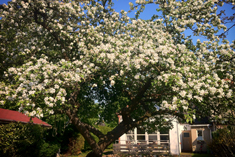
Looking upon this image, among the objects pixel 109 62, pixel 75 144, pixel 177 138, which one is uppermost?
pixel 109 62

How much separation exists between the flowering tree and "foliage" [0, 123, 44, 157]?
2516 mm

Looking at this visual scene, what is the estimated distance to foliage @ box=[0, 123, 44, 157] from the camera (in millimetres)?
11016

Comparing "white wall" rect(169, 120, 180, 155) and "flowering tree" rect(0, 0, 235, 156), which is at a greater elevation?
"flowering tree" rect(0, 0, 235, 156)

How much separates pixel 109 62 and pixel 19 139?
8.41 metres

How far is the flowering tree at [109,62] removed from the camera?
7.60 metres

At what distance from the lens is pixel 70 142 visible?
76.4 feet

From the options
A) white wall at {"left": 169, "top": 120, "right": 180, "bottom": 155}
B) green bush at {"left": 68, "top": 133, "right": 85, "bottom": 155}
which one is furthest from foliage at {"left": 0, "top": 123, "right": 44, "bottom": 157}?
white wall at {"left": 169, "top": 120, "right": 180, "bottom": 155}

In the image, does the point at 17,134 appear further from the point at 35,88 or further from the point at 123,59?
the point at 123,59

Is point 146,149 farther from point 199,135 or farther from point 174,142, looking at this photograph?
point 199,135

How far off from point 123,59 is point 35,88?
385cm

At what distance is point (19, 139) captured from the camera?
42.3ft

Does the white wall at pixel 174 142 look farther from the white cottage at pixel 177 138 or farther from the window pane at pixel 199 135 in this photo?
the window pane at pixel 199 135

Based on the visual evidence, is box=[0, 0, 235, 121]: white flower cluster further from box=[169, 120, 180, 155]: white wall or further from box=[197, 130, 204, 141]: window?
box=[197, 130, 204, 141]: window

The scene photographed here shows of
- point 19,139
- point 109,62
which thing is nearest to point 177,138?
point 19,139
